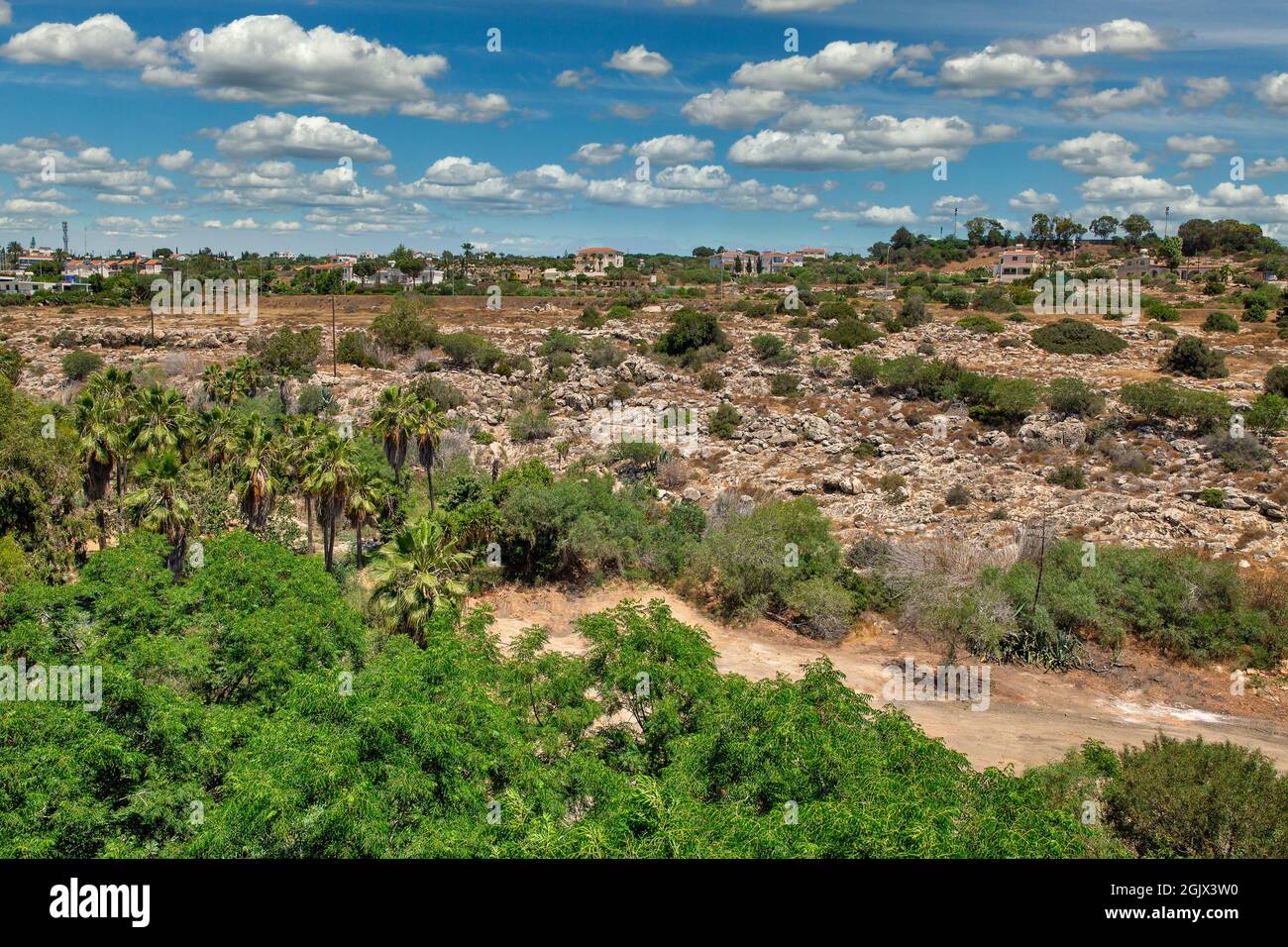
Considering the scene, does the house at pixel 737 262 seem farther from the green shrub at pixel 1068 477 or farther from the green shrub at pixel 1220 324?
the green shrub at pixel 1068 477

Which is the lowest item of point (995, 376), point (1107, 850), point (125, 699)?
point (1107, 850)

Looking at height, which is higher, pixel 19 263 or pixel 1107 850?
pixel 19 263

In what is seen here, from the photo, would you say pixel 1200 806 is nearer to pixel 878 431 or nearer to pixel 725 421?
pixel 878 431

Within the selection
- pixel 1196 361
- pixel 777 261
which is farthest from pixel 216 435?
pixel 777 261

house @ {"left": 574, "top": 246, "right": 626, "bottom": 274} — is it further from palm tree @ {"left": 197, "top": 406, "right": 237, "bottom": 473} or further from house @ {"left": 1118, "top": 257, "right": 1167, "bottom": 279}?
palm tree @ {"left": 197, "top": 406, "right": 237, "bottom": 473}
